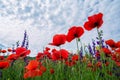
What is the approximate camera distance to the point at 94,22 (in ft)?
8.15

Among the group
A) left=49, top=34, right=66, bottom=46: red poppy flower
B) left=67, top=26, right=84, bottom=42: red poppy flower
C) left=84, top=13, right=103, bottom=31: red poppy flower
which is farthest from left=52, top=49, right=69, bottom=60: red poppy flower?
left=84, top=13, right=103, bottom=31: red poppy flower

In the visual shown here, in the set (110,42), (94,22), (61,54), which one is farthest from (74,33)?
(110,42)

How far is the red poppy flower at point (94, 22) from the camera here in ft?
8.14

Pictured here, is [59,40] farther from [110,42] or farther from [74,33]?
[110,42]

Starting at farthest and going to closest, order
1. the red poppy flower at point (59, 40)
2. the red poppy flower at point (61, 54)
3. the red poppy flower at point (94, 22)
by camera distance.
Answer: the red poppy flower at point (61, 54), the red poppy flower at point (59, 40), the red poppy flower at point (94, 22)

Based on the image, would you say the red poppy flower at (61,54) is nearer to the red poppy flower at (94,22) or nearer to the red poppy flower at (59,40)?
the red poppy flower at (59,40)

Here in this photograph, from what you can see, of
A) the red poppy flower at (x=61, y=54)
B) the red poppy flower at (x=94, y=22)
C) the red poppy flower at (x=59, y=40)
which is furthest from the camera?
the red poppy flower at (x=61, y=54)

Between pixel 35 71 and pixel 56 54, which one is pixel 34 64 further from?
pixel 56 54

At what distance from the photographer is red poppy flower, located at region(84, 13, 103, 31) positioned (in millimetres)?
2480

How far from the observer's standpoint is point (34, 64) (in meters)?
2.74

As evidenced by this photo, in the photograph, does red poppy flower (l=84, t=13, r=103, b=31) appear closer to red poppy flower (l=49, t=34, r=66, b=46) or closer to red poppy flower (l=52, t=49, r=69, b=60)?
red poppy flower (l=49, t=34, r=66, b=46)

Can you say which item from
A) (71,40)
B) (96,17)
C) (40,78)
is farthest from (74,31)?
(40,78)

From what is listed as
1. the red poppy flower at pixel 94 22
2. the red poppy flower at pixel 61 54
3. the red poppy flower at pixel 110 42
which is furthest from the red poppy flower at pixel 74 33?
the red poppy flower at pixel 110 42

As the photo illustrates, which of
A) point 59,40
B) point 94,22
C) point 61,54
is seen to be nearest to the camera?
point 94,22
